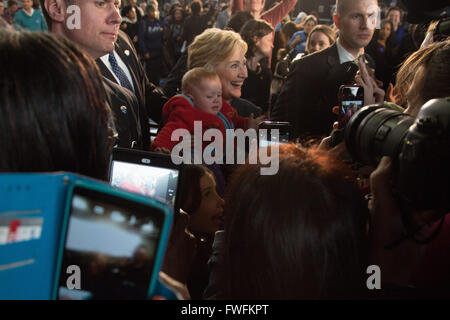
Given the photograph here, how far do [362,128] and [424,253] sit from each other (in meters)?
0.32

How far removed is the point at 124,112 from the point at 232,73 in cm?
96

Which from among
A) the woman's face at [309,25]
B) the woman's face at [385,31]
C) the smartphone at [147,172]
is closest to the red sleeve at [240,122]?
the smartphone at [147,172]

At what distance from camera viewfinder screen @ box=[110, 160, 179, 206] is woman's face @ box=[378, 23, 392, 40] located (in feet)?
15.8

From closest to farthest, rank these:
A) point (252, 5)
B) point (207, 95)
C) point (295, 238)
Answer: point (295, 238) < point (207, 95) < point (252, 5)

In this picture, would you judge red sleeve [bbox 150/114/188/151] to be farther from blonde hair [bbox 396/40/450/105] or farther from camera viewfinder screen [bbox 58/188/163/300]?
camera viewfinder screen [bbox 58/188/163/300]

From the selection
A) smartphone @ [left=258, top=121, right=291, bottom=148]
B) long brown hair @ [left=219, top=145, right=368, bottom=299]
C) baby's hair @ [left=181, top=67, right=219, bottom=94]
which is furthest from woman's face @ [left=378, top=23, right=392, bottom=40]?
long brown hair @ [left=219, top=145, right=368, bottom=299]

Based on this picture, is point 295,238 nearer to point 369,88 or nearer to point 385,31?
point 369,88

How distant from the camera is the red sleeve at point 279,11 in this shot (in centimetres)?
360

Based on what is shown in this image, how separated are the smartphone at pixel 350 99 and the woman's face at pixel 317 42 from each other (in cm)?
185

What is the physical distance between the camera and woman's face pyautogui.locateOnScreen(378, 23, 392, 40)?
550cm

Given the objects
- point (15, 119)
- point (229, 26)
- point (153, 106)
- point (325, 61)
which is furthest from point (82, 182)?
→ point (229, 26)

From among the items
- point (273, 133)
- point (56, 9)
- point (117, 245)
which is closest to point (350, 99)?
point (273, 133)

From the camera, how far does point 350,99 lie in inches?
66.9
